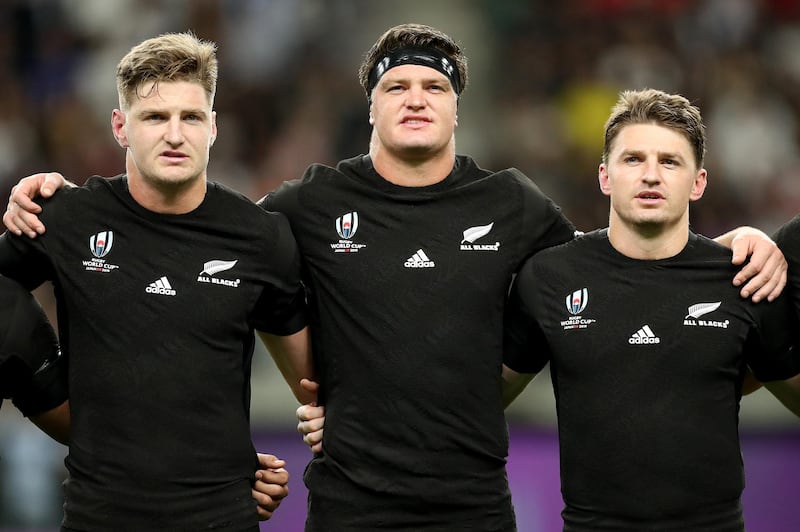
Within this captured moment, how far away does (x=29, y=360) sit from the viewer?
16.3 feet

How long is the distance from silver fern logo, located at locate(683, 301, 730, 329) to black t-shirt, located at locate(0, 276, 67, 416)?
2.30 metres

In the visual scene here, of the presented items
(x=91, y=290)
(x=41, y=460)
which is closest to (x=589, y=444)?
(x=91, y=290)

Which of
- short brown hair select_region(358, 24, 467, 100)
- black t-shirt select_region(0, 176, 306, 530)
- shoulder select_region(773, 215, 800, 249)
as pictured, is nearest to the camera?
black t-shirt select_region(0, 176, 306, 530)

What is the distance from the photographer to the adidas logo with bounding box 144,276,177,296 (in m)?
4.90

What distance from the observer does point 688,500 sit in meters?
4.86

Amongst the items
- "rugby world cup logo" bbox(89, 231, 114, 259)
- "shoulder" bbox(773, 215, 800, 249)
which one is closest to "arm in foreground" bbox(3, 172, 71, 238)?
"rugby world cup logo" bbox(89, 231, 114, 259)

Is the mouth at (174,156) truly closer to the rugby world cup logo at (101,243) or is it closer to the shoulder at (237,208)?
the shoulder at (237,208)

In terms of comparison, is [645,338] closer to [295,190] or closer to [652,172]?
[652,172]

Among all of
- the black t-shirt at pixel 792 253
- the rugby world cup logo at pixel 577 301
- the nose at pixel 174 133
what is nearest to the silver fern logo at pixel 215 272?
the nose at pixel 174 133

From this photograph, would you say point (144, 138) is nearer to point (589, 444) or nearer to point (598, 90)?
point (589, 444)

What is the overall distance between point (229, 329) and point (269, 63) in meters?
7.51

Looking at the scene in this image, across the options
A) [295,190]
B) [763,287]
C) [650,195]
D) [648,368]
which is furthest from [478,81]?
[648,368]

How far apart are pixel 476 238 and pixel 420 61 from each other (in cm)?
72

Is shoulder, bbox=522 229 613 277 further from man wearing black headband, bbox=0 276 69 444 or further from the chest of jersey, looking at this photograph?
man wearing black headband, bbox=0 276 69 444
